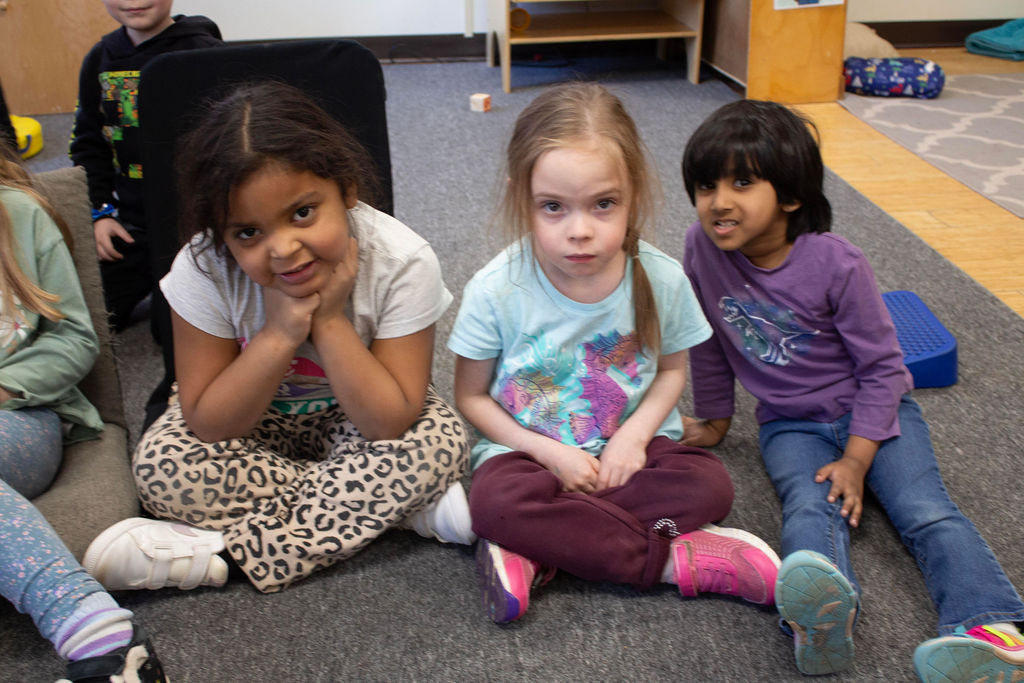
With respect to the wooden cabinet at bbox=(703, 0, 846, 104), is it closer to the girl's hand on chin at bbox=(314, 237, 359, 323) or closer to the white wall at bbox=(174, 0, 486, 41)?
the white wall at bbox=(174, 0, 486, 41)

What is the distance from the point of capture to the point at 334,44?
4.55 ft

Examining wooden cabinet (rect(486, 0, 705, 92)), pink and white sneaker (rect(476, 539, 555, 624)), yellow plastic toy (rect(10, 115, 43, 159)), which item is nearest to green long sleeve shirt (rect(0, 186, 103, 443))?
pink and white sneaker (rect(476, 539, 555, 624))

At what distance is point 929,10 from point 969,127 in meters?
1.31

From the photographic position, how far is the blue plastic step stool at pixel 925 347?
159 cm

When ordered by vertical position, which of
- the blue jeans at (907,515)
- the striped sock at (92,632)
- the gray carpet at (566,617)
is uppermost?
the striped sock at (92,632)

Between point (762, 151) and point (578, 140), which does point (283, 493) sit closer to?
point (578, 140)

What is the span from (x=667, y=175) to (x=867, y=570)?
1629 millimetres

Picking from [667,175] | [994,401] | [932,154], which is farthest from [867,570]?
[932,154]

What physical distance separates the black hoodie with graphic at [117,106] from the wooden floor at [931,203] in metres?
1.72

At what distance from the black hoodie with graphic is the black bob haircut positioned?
1030 millimetres

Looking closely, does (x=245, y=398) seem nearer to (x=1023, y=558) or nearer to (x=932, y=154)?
(x=1023, y=558)

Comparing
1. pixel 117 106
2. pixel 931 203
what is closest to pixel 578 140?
pixel 117 106

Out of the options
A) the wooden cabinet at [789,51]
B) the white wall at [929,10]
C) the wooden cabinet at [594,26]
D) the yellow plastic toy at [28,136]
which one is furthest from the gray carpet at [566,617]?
the white wall at [929,10]

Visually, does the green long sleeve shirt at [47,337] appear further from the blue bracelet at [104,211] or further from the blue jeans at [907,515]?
the blue jeans at [907,515]
